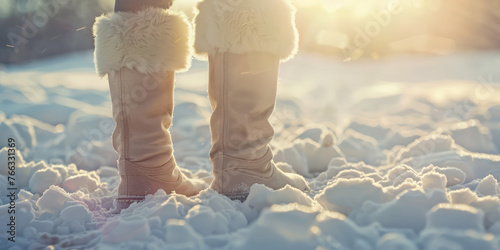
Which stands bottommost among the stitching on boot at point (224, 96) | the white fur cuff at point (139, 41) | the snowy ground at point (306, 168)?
the snowy ground at point (306, 168)

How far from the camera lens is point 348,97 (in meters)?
4.82

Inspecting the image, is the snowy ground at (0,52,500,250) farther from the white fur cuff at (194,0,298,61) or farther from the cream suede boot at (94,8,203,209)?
the white fur cuff at (194,0,298,61)

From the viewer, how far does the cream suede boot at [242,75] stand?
4.46ft

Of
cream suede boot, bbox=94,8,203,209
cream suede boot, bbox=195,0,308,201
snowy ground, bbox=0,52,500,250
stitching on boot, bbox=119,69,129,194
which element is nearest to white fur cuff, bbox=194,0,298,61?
cream suede boot, bbox=195,0,308,201

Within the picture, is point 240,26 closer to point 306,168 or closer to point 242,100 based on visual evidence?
point 242,100

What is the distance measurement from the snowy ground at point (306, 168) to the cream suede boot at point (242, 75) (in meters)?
0.15

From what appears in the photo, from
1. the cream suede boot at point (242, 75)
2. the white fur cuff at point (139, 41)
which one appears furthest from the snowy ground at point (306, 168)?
the white fur cuff at point (139, 41)

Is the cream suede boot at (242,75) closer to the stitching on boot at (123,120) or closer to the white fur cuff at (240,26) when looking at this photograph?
the white fur cuff at (240,26)

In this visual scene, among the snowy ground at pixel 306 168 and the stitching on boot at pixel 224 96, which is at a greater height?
the stitching on boot at pixel 224 96

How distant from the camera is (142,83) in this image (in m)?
1.41

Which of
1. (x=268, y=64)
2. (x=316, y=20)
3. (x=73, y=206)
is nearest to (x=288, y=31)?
(x=268, y=64)

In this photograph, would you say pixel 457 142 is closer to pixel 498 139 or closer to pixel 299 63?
pixel 498 139

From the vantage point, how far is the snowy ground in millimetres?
938

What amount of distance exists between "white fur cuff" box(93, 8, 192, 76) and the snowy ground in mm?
458
